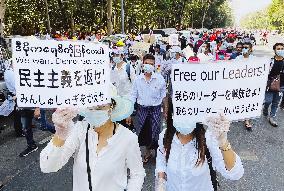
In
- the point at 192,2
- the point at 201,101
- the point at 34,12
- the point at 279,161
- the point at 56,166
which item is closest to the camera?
the point at 56,166

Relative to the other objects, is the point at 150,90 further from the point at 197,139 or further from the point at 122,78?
the point at 197,139

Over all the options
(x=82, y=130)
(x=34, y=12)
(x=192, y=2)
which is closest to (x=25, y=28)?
(x=34, y=12)

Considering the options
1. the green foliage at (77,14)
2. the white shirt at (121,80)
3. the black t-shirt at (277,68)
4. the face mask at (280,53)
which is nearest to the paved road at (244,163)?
the black t-shirt at (277,68)

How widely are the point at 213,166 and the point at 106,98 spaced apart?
38.4 inches

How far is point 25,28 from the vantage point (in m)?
42.8

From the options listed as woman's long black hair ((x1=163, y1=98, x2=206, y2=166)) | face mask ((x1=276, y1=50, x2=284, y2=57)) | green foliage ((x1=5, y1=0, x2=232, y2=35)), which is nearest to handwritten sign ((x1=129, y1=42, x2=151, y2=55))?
face mask ((x1=276, y1=50, x2=284, y2=57))

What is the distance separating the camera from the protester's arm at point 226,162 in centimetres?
297

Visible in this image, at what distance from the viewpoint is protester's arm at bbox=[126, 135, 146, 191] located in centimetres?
305

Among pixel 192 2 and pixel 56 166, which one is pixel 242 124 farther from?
pixel 192 2

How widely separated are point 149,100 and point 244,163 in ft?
6.18

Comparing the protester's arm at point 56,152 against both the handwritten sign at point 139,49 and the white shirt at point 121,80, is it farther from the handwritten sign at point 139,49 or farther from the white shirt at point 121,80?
the handwritten sign at point 139,49

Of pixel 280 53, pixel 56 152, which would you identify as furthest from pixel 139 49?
pixel 56 152

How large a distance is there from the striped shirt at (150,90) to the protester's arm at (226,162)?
3.49 metres

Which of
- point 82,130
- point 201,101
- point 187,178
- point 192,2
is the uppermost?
point 192,2
